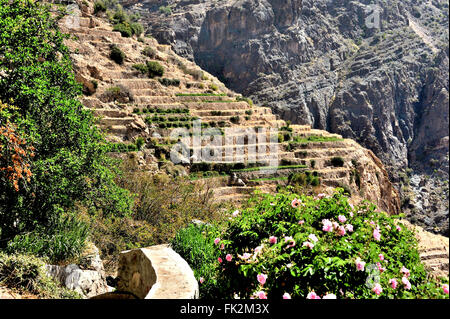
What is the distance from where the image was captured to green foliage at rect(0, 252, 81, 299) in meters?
6.30

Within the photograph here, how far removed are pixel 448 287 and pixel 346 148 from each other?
3665cm

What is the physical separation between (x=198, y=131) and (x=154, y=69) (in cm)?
967

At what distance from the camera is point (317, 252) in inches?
144

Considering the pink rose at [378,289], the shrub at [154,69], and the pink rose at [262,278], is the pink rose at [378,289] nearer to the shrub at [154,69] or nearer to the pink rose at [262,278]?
the pink rose at [262,278]

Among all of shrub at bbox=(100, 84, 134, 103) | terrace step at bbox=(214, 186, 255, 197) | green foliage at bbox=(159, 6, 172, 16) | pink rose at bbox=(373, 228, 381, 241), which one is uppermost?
green foliage at bbox=(159, 6, 172, 16)

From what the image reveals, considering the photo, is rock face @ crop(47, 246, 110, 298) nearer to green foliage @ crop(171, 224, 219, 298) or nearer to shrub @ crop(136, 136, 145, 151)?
green foliage @ crop(171, 224, 219, 298)

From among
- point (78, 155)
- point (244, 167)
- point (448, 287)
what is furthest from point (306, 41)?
point (448, 287)

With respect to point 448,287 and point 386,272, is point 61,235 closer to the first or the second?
point 386,272

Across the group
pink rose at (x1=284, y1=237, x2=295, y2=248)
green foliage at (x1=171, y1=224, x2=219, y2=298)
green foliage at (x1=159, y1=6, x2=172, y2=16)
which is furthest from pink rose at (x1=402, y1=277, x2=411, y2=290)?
green foliage at (x1=159, y1=6, x2=172, y2=16)

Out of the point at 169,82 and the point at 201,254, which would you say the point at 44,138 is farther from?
the point at 169,82

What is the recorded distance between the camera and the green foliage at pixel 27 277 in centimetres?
630

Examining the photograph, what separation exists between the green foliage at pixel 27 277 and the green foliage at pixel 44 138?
36.4 inches

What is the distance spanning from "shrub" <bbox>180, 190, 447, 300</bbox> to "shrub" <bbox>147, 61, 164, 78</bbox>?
3290 centimetres

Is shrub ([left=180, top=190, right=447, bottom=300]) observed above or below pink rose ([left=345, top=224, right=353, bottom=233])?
below
